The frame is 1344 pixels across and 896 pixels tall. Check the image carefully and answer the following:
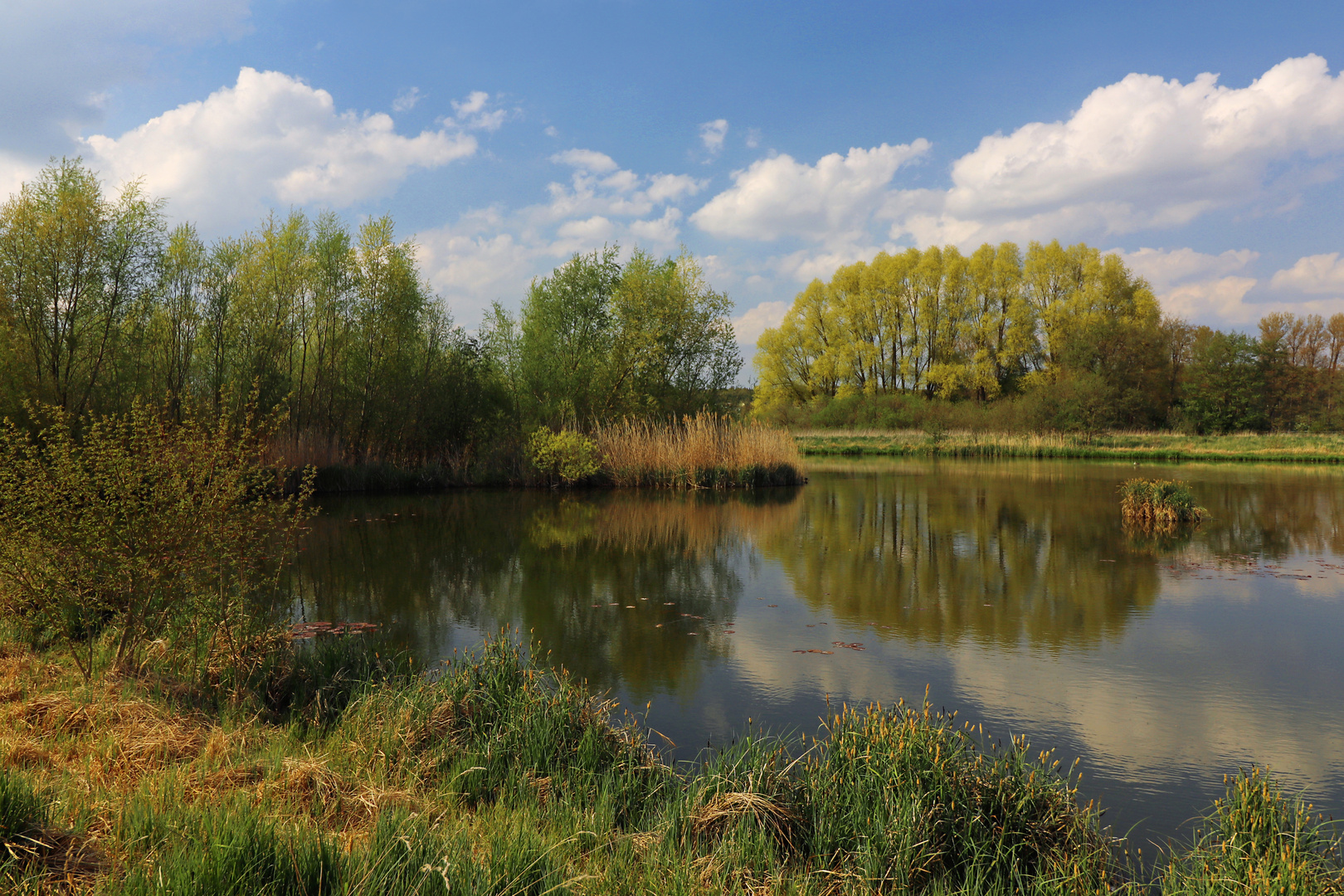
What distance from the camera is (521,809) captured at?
314 cm

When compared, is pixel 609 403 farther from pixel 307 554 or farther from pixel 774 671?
pixel 774 671

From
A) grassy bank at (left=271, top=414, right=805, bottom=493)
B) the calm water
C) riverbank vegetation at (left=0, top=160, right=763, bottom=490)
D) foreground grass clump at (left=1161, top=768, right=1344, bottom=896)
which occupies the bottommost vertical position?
the calm water

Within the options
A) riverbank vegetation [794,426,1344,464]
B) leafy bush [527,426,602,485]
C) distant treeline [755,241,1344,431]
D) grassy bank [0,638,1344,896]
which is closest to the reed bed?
leafy bush [527,426,602,485]

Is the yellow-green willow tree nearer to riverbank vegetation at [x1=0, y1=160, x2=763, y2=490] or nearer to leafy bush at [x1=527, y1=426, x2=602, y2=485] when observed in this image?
riverbank vegetation at [x1=0, y1=160, x2=763, y2=490]

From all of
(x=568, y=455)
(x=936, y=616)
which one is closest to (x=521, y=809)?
(x=936, y=616)

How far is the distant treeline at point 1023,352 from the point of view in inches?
1560

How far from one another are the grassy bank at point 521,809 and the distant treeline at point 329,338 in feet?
31.9

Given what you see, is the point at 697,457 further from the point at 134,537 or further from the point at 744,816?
the point at 744,816

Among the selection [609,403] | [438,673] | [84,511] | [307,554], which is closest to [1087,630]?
[438,673]

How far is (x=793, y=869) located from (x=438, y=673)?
308cm

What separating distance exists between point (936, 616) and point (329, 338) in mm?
18186

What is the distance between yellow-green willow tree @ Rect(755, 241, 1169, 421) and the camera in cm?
4384

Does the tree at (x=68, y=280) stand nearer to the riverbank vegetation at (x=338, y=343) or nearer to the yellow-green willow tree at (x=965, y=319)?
the riverbank vegetation at (x=338, y=343)

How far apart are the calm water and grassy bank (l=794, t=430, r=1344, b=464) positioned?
18693 millimetres
